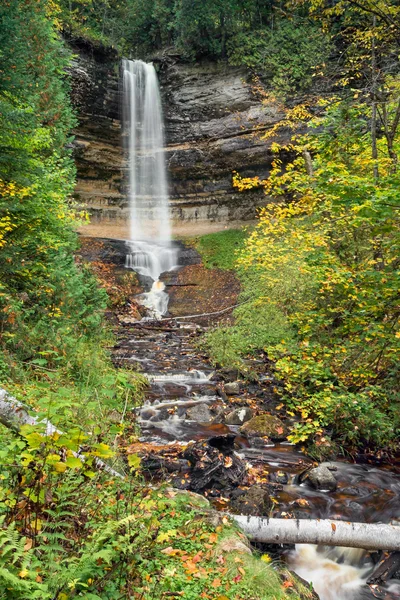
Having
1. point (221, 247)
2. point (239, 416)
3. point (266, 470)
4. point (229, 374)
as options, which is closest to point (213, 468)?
point (266, 470)

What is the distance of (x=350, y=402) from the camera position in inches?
221

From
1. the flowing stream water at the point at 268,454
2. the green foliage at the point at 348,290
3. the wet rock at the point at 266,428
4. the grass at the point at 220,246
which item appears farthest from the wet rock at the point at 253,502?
the grass at the point at 220,246

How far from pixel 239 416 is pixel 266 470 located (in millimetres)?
1511

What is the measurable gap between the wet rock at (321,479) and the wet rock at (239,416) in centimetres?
171

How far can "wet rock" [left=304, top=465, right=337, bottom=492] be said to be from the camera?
4867mm

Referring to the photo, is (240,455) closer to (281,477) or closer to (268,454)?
(268,454)

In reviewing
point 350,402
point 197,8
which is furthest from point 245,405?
point 197,8

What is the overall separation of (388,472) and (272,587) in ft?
11.4

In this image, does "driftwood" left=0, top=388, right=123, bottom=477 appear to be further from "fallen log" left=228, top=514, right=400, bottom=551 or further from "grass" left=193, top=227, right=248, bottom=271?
"grass" left=193, top=227, right=248, bottom=271

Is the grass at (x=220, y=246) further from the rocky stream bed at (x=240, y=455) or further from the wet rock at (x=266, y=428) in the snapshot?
the wet rock at (x=266, y=428)

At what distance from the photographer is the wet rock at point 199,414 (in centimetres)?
656

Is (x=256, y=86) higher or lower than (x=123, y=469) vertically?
higher

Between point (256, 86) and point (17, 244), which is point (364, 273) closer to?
point (17, 244)

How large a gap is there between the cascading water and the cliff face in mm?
590
